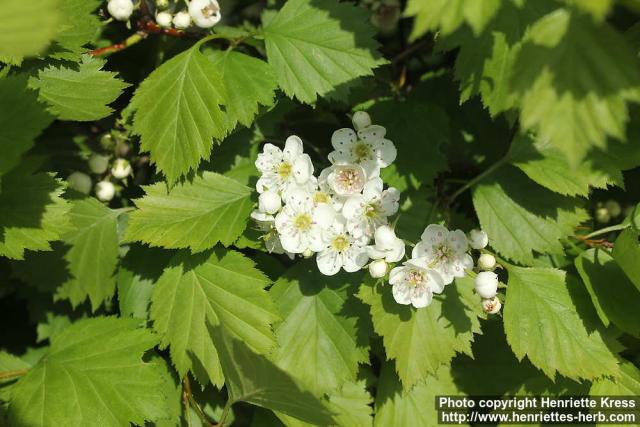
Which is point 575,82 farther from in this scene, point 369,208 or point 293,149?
point 293,149

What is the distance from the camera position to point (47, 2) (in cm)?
146

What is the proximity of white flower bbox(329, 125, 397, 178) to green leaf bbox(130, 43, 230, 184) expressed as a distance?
39 cm

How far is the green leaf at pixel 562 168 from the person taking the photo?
193 centimetres

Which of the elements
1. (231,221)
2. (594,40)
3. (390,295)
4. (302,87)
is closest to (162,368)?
(231,221)

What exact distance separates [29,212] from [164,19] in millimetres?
837

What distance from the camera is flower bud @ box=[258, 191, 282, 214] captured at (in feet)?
6.20

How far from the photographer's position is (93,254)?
242 cm

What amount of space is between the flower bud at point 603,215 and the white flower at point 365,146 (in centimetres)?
104

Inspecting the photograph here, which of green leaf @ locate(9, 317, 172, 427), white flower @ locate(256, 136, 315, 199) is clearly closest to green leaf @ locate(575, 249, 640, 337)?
white flower @ locate(256, 136, 315, 199)

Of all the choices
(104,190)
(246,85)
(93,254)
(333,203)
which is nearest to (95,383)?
(93,254)

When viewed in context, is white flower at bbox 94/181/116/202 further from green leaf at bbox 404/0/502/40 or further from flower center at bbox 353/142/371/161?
green leaf at bbox 404/0/502/40

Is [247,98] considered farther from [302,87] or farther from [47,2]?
[47,2]

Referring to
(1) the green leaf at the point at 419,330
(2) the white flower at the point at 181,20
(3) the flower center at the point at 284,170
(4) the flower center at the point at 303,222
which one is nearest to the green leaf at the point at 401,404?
(1) the green leaf at the point at 419,330

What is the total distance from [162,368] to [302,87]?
123 cm
